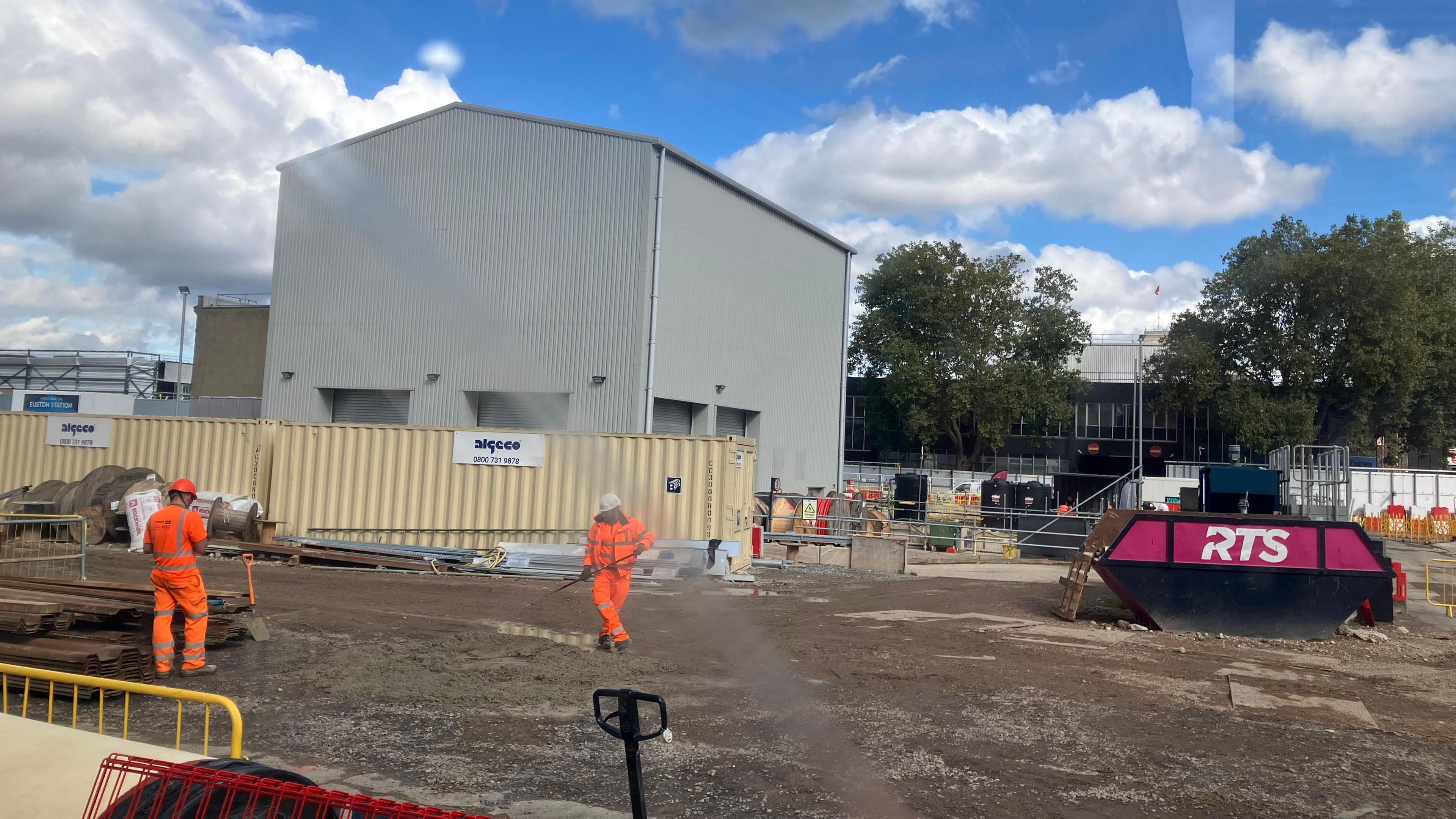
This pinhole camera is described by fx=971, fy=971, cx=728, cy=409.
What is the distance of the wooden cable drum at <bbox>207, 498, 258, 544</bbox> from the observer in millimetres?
19812

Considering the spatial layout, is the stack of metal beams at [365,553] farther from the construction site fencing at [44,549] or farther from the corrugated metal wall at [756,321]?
the corrugated metal wall at [756,321]

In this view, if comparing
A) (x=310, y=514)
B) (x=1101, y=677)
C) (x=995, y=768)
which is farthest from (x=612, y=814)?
(x=310, y=514)

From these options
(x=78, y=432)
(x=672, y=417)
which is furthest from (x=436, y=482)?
(x=78, y=432)

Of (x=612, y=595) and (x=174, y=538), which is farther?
(x=612, y=595)

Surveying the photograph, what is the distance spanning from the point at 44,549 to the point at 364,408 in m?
11.2

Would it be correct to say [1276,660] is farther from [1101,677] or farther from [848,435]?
[848,435]

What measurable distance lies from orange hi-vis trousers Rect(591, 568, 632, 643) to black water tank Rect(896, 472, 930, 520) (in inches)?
1005

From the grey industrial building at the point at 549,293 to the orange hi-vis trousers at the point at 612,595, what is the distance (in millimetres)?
1990

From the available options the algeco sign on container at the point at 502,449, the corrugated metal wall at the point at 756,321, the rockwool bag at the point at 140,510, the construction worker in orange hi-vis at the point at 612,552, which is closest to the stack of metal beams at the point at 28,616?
the construction worker in orange hi-vis at the point at 612,552

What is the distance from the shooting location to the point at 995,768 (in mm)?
6348

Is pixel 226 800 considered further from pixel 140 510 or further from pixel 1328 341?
pixel 1328 341

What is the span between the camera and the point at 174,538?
27.1ft

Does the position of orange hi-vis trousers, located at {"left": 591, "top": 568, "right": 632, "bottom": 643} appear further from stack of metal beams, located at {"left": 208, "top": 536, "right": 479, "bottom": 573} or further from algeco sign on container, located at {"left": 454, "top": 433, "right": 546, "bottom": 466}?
algeco sign on container, located at {"left": 454, "top": 433, "right": 546, "bottom": 466}

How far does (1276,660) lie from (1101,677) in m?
2.74
